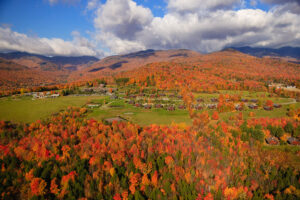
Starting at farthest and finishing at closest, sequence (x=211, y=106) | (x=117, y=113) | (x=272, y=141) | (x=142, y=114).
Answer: (x=211, y=106) < (x=117, y=113) < (x=142, y=114) < (x=272, y=141)

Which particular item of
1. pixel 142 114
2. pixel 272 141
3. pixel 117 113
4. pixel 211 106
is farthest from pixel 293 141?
pixel 117 113

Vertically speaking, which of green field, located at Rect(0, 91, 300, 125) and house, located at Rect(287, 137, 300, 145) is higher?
green field, located at Rect(0, 91, 300, 125)

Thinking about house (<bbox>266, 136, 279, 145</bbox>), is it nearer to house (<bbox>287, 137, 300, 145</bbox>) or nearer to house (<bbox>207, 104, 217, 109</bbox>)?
house (<bbox>287, 137, 300, 145</bbox>)

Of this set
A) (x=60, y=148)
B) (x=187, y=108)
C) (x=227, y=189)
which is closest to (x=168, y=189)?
(x=227, y=189)

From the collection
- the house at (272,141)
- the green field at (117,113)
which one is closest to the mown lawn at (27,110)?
the green field at (117,113)

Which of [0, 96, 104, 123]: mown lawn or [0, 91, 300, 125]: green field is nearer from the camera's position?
[0, 96, 104, 123]: mown lawn

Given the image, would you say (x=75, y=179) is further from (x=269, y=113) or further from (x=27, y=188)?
(x=269, y=113)

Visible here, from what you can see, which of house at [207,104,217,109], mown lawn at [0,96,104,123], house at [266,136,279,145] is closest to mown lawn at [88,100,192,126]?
house at [207,104,217,109]

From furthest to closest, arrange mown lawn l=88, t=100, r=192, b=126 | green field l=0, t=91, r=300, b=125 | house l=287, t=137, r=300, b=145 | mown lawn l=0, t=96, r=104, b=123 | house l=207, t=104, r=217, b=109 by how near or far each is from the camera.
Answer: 1. house l=207, t=104, r=217, b=109
2. green field l=0, t=91, r=300, b=125
3. mown lawn l=88, t=100, r=192, b=126
4. mown lawn l=0, t=96, r=104, b=123
5. house l=287, t=137, r=300, b=145

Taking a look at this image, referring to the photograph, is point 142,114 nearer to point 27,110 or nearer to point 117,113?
point 117,113

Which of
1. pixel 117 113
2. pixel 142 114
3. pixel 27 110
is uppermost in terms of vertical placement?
pixel 27 110

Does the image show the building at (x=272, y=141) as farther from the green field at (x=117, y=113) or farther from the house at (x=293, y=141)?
the green field at (x=117, y=113)
